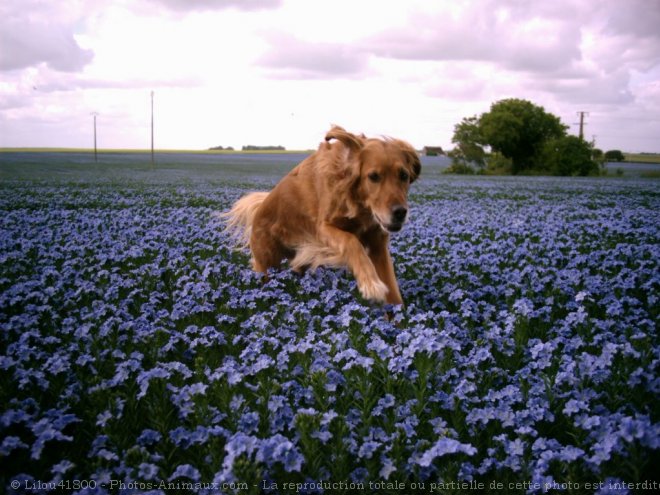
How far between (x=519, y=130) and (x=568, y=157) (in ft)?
25.8

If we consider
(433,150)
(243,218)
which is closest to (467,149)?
(243,218)

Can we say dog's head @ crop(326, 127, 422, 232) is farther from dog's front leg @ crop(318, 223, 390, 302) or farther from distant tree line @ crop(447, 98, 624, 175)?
distant tree line @ crop(447, 98, 624, 175)

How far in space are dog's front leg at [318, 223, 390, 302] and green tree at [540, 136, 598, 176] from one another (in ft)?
179

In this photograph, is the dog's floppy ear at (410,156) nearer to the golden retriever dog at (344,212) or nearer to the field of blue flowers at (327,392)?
the golden retriever dog at (344,212)

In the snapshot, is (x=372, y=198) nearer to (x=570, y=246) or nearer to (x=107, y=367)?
(x=107, y=367)

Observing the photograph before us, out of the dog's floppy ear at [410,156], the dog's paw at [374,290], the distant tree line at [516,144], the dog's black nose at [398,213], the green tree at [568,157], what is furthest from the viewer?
the distant tree line at [516,144]

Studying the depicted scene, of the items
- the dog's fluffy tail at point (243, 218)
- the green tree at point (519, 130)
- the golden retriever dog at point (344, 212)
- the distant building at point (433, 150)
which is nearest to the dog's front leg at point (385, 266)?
the golden retriever dog at point (344, 212)

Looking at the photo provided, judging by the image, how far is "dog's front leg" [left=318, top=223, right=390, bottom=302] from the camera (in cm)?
470

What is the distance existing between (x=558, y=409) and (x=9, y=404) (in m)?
2.86

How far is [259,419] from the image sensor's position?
2.53m

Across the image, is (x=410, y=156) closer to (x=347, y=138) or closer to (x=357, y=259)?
→ (x=347, y=138)

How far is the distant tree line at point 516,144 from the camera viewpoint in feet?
184

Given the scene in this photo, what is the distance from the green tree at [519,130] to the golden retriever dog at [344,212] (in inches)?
2242

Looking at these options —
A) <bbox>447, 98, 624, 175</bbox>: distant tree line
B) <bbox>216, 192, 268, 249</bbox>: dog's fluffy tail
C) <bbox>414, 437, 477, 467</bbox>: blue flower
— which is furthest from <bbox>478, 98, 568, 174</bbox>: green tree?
<bbox>414, 437, 477, 467</bbox>: blue flower
